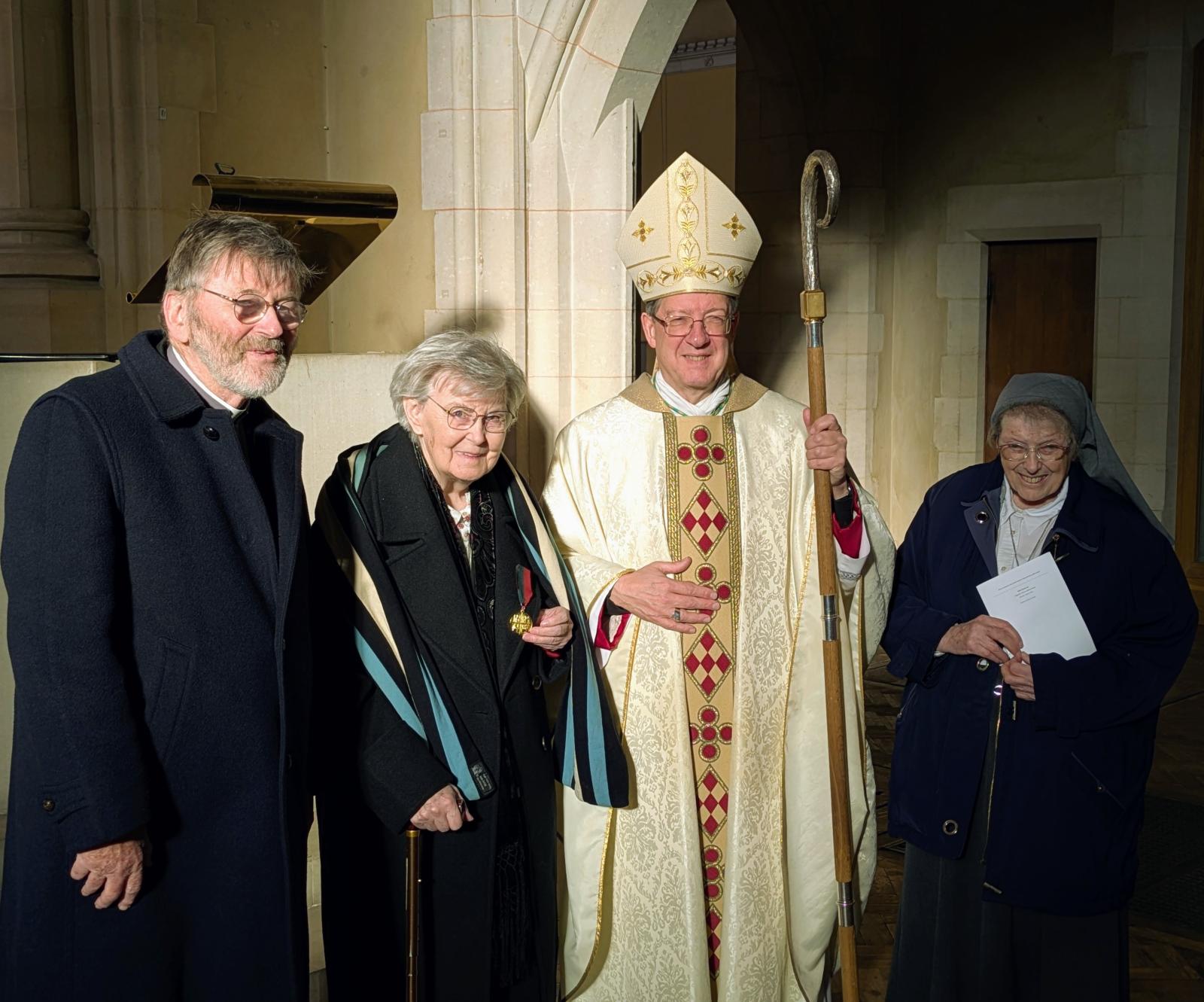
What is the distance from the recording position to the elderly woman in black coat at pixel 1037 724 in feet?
7.98

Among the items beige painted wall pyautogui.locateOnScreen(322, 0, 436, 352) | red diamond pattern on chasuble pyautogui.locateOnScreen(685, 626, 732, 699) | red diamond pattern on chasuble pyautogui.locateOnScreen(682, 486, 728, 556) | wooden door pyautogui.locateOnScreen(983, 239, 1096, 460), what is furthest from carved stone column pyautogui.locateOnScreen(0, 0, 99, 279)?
wooden door pyautogui.locateOnScreen(983, 239, 1096, 460)

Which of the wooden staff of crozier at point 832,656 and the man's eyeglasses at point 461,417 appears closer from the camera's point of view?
the man's eyeglasses at point 461,417

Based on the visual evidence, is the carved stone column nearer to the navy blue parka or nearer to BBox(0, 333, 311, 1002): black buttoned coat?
BBox(0, 333, 311, 1002): black buttoned coat

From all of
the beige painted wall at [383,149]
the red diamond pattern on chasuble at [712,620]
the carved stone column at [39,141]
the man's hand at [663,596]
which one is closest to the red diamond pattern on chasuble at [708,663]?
the red diamond pattern on chasuble at [712,620]

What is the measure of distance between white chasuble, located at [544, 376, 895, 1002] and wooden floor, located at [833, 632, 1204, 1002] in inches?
21.0

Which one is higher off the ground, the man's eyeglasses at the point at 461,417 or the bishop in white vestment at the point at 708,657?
the man's eyeglasses at the point at 461,417

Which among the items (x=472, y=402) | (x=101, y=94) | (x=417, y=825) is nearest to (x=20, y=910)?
(x=417, y=825)

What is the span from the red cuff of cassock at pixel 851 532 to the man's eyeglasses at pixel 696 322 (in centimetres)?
42

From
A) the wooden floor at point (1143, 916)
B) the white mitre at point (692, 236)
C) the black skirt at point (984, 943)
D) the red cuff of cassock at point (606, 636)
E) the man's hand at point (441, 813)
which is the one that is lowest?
the wooden floor at point (1143, 916)

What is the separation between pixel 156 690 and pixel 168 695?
2cm

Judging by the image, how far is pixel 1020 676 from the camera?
8.10 ft

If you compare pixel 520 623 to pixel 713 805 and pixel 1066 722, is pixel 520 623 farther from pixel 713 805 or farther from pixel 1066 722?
pixel 1066 722

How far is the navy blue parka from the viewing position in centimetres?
243

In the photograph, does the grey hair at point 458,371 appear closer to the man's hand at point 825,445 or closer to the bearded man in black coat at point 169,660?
the bearded man in black coat at point 169,660
